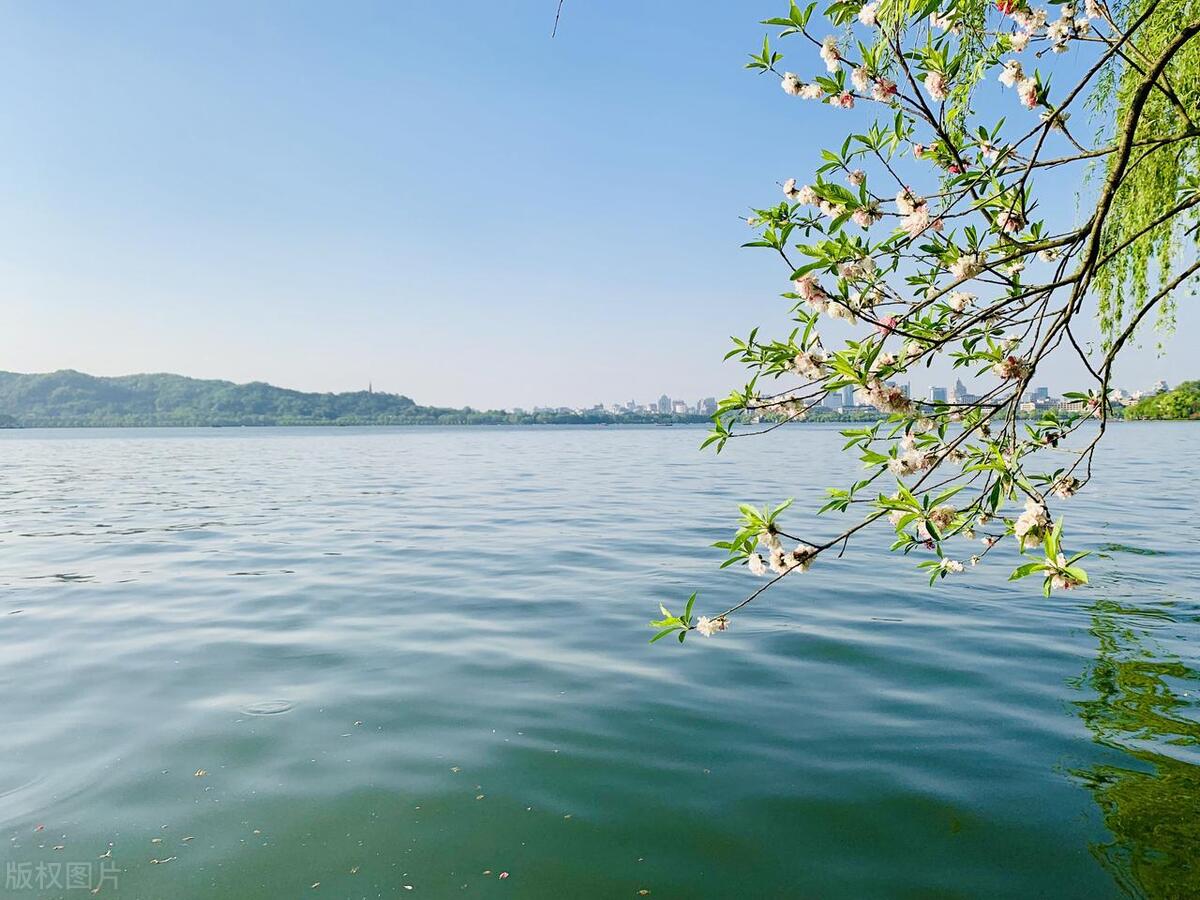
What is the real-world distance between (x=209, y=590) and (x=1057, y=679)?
9930mm

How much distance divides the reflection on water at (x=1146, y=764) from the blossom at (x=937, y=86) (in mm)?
4025

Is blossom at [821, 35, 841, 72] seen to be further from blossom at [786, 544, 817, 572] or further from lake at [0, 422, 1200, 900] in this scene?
lake at [0, 422, 1200, 900]

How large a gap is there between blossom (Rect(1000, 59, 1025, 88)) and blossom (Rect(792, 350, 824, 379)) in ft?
6.09

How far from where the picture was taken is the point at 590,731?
223 inches

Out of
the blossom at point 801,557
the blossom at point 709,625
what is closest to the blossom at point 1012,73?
the blossom at point 801,557

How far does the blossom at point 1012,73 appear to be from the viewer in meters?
3.95

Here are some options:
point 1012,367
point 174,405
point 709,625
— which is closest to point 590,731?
point 709,625

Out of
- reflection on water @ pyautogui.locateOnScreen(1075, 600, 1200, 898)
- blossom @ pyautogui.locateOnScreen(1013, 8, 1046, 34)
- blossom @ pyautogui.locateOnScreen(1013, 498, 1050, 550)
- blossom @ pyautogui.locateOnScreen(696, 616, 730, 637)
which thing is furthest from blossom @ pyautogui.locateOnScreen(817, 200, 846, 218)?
reflection on water @ pyautogui.locateOnScreen(1075, 600, 1200, 898)

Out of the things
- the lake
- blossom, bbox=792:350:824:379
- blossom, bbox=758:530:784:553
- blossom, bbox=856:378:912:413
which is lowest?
the lake

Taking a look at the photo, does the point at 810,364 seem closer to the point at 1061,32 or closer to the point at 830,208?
the point at 830,208

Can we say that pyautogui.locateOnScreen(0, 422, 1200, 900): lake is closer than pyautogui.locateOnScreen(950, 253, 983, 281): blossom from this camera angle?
No

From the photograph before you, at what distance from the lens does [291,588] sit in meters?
10.5

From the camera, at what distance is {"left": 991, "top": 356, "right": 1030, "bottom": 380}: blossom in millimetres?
3613

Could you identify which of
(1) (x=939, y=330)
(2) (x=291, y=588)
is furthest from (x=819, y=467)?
(1) (x=939, y=330)
